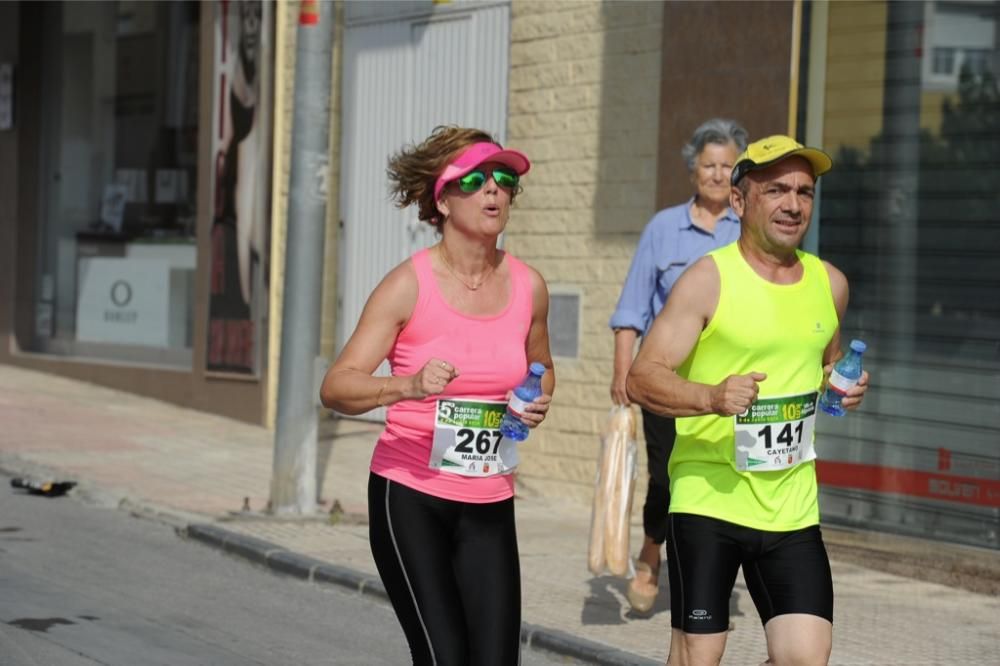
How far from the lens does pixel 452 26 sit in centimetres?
1477

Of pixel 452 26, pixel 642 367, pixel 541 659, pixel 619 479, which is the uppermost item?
pixel 452 26

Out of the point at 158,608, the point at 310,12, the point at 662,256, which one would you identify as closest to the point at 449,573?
the point at 662,256

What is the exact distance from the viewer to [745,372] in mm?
5254

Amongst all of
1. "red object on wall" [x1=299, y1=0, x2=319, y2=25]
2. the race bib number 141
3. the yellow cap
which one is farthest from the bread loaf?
"red object on wall" [x1=299, y1=0, x2=319, y2=25]

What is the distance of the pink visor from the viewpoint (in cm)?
537

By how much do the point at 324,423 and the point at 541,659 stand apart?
Result: 26.8ft

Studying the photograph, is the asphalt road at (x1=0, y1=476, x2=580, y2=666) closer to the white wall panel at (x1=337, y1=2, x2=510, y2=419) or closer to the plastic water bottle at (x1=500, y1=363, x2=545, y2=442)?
the plastic water bottle at (x1=500, y1=363, x2=545, y2=442)

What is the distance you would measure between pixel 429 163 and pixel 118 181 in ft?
46.6

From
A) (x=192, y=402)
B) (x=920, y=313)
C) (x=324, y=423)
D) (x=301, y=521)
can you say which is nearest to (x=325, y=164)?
(x=301, y=521)

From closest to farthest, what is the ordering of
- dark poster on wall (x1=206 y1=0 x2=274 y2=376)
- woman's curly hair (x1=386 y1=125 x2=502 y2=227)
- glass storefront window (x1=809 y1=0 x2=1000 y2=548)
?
woman's curly hair (x1=386 y1=125 x2=502 y2=227) → glass storefront window (x1=809 y1=0 x2=1000 y2=548) → dark poster on wall (x1=206 y1=0 x2=274 y2=376)

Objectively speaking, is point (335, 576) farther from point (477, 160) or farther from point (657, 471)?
point (477, 160)

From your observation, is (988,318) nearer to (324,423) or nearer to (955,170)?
(955,170)

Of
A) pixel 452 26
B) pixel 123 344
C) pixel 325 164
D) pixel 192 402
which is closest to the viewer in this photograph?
pixel 325 164

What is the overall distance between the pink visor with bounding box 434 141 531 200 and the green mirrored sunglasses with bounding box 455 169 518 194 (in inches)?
0.7
